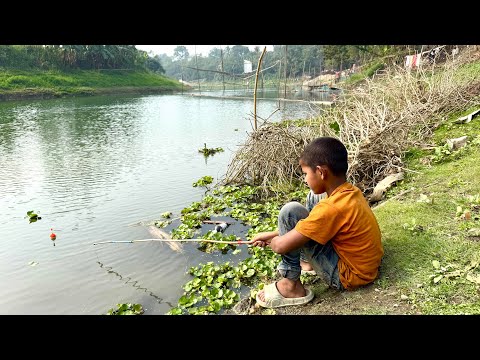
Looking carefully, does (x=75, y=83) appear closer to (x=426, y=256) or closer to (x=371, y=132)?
(x=371, y=132)

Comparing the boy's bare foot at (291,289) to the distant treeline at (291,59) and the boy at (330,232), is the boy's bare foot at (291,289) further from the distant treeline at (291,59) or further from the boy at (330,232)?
the distant treeline at (291,59)

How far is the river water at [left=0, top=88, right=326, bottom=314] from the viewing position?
4664 millimetres

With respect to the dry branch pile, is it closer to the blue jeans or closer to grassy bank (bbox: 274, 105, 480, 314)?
grassy bank (bbox: 274, 105, 480, 314)

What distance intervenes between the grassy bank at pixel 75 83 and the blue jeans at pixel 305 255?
38.6 m

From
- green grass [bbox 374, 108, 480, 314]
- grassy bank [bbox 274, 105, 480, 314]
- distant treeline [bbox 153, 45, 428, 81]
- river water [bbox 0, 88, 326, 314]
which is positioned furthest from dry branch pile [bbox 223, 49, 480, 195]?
distant treeline [bbox 153, 45, 428, 81]

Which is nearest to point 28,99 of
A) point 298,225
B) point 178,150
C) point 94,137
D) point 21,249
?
point 94,137

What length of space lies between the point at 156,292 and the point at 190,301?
0.67 meters

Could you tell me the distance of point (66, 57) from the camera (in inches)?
1882

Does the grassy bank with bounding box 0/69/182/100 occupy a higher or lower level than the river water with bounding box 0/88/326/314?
higher

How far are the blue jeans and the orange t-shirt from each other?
6 centimetres

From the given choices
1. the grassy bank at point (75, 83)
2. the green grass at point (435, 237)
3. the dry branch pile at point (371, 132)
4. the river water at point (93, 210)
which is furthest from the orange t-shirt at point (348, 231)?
the grassy bank at point (75, 83)

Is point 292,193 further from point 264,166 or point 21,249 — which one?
point 21,249

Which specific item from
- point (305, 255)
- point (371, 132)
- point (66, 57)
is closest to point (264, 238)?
point (305, 255)

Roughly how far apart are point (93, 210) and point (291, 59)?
2776 inches
